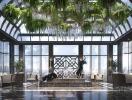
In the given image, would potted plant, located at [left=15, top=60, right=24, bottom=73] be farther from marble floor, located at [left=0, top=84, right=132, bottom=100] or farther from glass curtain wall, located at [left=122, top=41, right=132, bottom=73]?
marble floor, located at [left=0, top=84, right=132, bottom=100]

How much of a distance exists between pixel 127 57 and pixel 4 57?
31.8 ft

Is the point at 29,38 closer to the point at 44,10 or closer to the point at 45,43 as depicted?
the point at 45,43

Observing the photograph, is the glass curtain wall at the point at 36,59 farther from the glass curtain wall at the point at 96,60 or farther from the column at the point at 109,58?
the column at the point at 109,58

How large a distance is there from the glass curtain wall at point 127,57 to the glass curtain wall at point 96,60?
2.40 meters

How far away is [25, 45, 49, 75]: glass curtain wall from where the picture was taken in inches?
1278

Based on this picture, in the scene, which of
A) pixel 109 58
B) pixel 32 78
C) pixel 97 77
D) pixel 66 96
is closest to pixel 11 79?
pixel 32 78

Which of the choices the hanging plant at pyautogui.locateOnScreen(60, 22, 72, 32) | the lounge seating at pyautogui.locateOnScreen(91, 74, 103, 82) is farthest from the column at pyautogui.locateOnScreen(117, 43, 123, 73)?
the hanging plant at pyautogui.locateOnScreen(60, 22, 72, 32)

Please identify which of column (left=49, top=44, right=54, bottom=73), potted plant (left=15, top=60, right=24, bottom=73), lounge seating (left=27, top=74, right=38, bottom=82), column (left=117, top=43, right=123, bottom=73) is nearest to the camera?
lounge seating (left=27, top=74, right=38, bottom=82)

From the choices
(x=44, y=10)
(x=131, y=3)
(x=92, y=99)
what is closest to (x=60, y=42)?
(x=131, y=3)

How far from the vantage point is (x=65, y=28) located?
20.4m

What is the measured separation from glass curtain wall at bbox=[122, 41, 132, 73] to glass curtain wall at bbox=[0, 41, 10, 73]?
371 inches

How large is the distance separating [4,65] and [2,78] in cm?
673

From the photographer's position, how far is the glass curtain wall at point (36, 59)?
32469mm

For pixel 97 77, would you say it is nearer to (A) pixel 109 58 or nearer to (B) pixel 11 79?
(A) pixel 109 58
